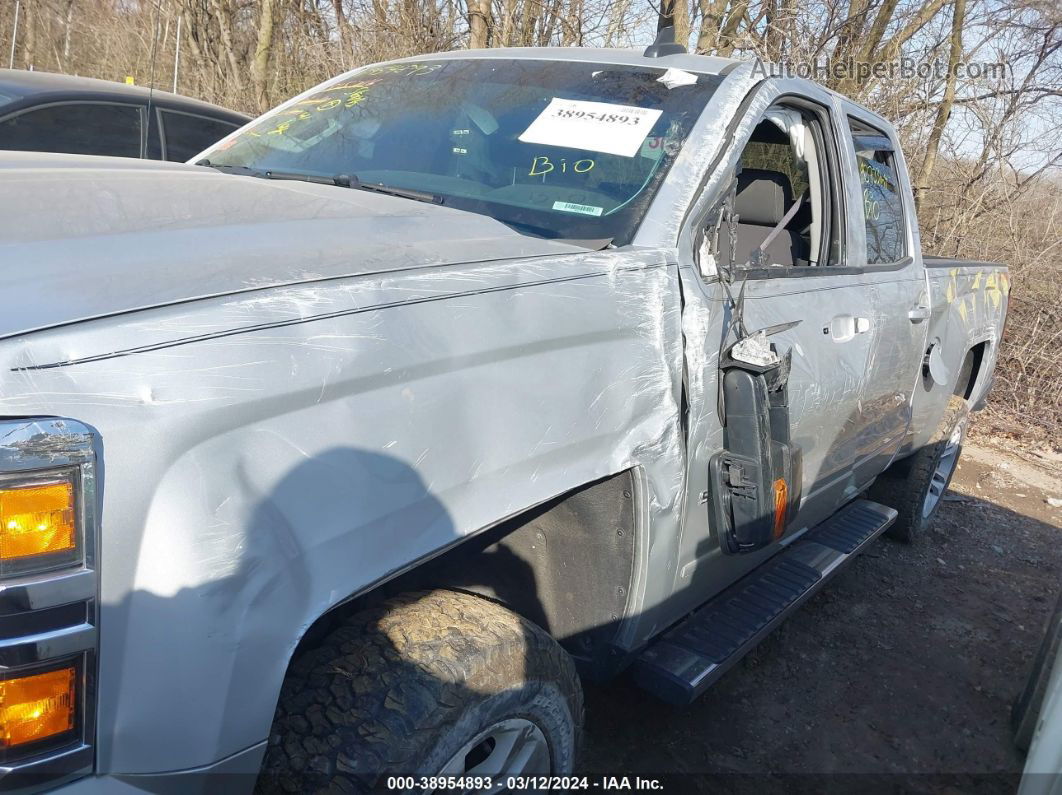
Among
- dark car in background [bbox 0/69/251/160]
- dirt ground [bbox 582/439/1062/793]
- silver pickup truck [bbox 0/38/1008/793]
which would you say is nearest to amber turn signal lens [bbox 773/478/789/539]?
silver pickup truck [bbox 0/38/1008/793]

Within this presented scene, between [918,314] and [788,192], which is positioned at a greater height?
[788,192]

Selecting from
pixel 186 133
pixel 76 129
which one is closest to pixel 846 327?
pixel 76 129

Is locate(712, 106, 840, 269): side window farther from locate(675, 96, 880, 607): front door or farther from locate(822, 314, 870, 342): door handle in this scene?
locate(822, 314, 870, 342): door handle

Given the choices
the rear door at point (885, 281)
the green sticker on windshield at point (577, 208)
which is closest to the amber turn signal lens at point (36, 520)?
the green sticker on windshield at point (577, 208)

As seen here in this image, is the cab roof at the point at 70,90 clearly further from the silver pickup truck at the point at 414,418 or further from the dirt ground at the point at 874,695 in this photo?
the dirt ground at the point at 874,695

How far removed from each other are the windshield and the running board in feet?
3.65

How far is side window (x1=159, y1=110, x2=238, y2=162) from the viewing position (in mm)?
5719

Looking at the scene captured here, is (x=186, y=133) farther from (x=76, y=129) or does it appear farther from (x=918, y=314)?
(x=918, y=314)

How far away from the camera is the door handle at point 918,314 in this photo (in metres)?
3.61

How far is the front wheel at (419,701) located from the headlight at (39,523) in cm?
57

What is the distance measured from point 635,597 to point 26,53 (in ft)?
62.8

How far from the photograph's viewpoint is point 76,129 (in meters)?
5.17

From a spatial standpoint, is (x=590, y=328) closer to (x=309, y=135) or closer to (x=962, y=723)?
(x=309, y=135)

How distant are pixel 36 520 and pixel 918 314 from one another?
3364 mm
